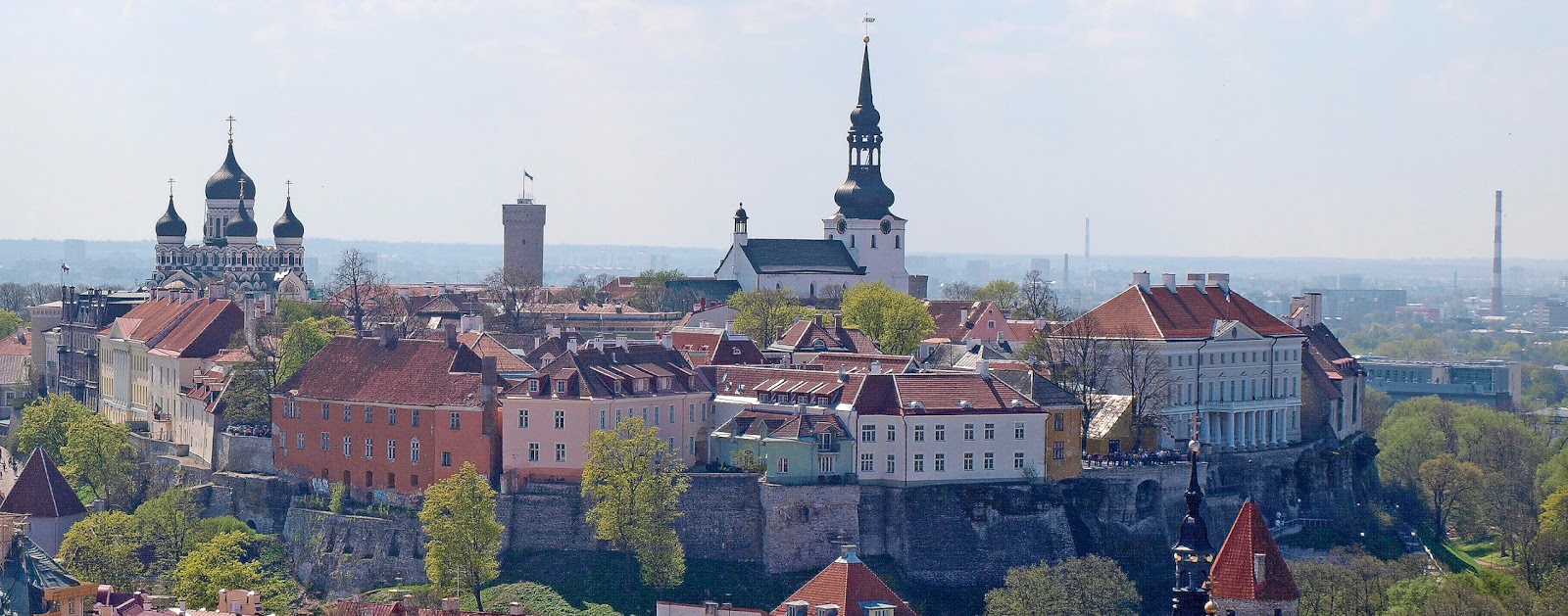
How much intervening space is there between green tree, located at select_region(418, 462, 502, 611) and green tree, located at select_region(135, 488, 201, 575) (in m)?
10.8

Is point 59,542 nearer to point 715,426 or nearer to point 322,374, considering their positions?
point 322,374

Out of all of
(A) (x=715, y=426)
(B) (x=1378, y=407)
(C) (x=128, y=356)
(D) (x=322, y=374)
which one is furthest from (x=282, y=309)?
(B) (x=1378, y=407)

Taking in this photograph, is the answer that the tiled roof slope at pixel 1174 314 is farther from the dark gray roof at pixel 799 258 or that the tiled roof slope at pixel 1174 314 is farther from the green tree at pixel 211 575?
the dark gray roof at pixel 799 258

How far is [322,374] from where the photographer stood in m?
97.8

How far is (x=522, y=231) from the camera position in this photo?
194m

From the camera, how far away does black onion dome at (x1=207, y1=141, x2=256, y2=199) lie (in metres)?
166

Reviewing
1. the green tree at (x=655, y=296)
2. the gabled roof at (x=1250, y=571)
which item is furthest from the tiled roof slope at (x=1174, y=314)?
the gabled roof at (x=1250, y=571)

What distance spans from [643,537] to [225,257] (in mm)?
88534

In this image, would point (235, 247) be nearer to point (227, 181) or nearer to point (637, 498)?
point (227, 181)

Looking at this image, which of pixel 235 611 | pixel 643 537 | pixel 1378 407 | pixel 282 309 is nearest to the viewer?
pixel 235 611

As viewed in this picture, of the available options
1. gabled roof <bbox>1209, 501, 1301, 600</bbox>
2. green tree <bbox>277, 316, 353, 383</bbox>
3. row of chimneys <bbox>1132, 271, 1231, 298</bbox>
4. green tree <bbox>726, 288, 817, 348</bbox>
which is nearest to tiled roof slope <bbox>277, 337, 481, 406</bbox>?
green tree <bbox>277, 316, 353, 383</bbox>

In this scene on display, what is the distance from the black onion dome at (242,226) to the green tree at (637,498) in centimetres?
8469

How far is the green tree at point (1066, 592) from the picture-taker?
80500mm

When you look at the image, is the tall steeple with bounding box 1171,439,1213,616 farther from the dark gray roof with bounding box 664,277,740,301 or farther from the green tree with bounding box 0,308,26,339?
the green tree with bounding box 0,308,26,339
